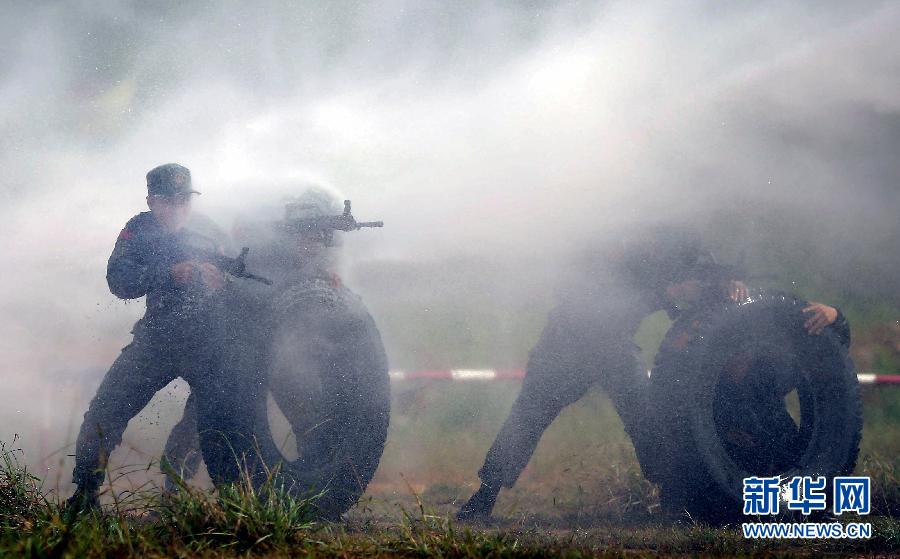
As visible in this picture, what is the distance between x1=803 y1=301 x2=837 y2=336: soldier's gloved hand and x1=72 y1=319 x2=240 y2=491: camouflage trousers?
488 cm

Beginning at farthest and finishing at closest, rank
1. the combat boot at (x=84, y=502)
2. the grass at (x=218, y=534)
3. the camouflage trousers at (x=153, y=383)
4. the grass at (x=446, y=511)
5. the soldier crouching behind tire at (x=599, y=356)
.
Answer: the soldier crouching behind tire at (x=599, y=356)
the camouflage trousers at (x=153, y=383)
the combat boot at (x=84, y=502)
the grass at (x=446, y=511)
the grass at (x=218, y=534)

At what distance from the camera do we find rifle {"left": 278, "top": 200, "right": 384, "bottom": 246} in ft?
19.9

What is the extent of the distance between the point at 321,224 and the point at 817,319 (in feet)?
15.1

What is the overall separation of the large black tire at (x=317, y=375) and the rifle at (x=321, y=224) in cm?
73

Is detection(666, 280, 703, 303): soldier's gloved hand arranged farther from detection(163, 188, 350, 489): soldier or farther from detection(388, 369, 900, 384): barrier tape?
detection(163, 188, 350, 489): soldier

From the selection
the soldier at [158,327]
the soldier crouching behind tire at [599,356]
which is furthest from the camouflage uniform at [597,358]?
the soldier at [158,327]

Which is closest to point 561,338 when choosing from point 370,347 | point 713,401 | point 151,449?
point 713,401

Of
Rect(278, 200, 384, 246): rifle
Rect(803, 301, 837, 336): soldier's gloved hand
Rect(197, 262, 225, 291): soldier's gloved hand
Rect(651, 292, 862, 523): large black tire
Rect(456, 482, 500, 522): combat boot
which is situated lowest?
Rect(456, 482, 500, 522): combat boot

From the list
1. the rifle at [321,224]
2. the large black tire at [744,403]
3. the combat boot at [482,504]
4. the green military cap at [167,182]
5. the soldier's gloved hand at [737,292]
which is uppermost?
the green military cap at [167,182]

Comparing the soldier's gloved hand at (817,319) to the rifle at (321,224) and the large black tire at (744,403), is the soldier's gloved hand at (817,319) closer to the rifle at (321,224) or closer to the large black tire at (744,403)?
the large black tire at (744,403)

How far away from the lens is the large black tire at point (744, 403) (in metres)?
5.05

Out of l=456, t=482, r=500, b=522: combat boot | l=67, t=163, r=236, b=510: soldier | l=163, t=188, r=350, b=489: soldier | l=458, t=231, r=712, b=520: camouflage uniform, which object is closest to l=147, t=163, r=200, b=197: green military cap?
l=67, t=163, r=236, b=510: soldier

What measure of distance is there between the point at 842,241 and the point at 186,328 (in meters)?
8.86

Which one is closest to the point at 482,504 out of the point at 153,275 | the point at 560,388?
the point at 560,388
